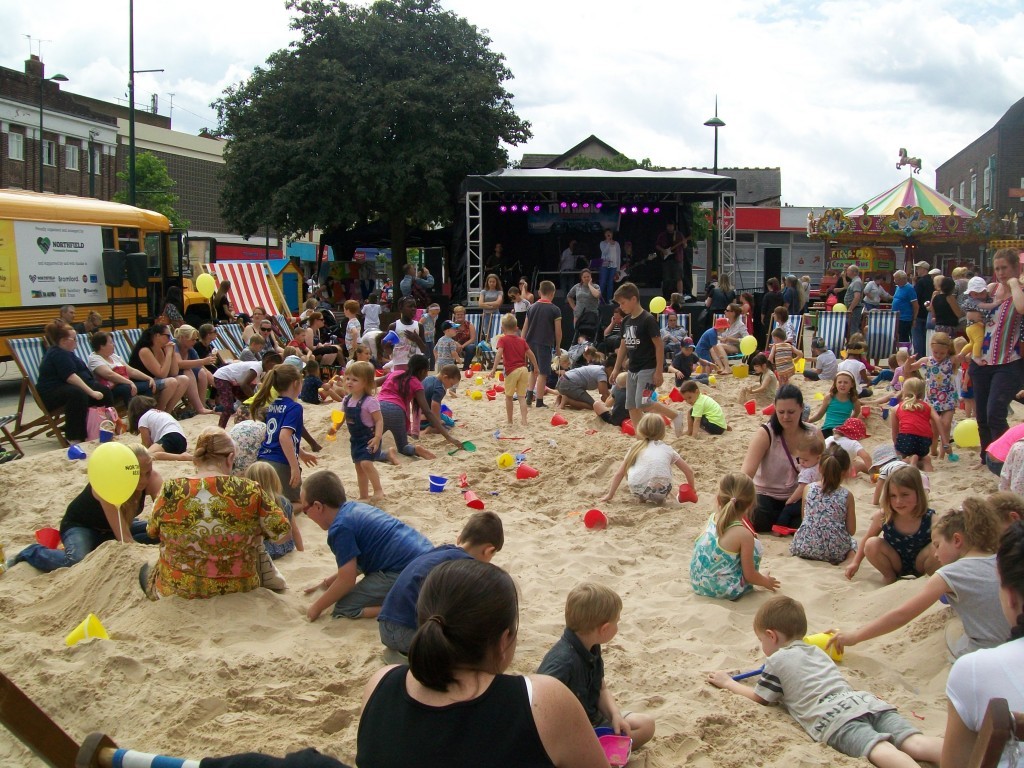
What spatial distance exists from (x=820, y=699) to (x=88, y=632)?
3.37 meters

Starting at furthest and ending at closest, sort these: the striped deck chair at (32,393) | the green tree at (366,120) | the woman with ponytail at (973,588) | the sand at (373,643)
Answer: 1. the green tree at (366,120)
2. the striped deck chair at (32,393)
3. the woman with ponytail at (973,588)
4. the sand at (373,643)

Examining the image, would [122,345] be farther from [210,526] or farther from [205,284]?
[210,526]

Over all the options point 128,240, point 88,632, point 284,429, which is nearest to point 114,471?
point 88,632

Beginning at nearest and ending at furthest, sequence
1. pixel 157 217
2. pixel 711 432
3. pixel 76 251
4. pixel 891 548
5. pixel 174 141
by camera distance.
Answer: pixel 891 548 < pixel 711 432 < pixel 76 251 < pixel 157 217 < pixel 174 141

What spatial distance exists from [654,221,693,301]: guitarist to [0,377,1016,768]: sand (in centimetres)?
1451

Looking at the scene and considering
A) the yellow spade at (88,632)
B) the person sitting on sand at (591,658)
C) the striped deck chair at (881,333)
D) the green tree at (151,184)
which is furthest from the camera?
the green tree at (151,184)

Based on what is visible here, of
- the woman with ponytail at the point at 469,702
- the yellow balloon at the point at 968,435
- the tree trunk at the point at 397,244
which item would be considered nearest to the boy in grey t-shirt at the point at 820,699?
the woman with ponytail at the point at 469,702

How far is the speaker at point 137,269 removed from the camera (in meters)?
14.6

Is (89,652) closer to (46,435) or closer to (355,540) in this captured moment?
(355,540)

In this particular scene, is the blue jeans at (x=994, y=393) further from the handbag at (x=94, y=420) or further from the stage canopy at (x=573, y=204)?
the stage canopy at (x=573, y=204)

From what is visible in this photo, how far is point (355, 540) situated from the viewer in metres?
4.70

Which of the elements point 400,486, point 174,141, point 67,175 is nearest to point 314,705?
point 400,486

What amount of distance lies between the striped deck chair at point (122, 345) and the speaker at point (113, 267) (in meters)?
1.73

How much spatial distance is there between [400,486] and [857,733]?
5.03m
